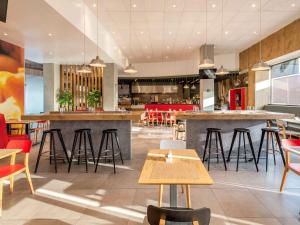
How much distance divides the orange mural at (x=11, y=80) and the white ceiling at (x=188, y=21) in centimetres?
342

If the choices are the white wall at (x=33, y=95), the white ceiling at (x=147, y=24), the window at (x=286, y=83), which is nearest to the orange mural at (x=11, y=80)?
the white ceiling at (x=147, y=24)

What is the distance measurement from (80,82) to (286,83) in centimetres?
1038

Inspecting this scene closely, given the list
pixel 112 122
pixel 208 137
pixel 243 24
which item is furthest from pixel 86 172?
pixel 243 24

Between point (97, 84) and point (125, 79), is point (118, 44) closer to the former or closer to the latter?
point (97, 84)

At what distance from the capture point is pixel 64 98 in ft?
41.6

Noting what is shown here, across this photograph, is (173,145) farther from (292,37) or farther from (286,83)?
(286,83)

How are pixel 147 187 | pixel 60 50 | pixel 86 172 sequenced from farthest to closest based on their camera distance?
1. pixel 60 50
2. pixel 86 172
3. pixel 147 187

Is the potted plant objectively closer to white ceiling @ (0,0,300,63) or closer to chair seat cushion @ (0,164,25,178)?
white ceiling @ (0,0,300,63)

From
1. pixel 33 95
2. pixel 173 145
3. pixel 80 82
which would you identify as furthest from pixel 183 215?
pixel 33 95

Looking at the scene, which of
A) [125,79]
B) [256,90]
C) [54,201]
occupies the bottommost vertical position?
[54,201]

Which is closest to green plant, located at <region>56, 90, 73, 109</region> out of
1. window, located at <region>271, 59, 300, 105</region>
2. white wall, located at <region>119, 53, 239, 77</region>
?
white wall, located at <region>119, 53, 239, 77</region>

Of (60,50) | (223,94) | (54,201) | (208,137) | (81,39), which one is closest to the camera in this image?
(54,201)

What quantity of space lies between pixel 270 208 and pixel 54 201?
320 centimetres

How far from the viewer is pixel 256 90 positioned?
40.3ft
